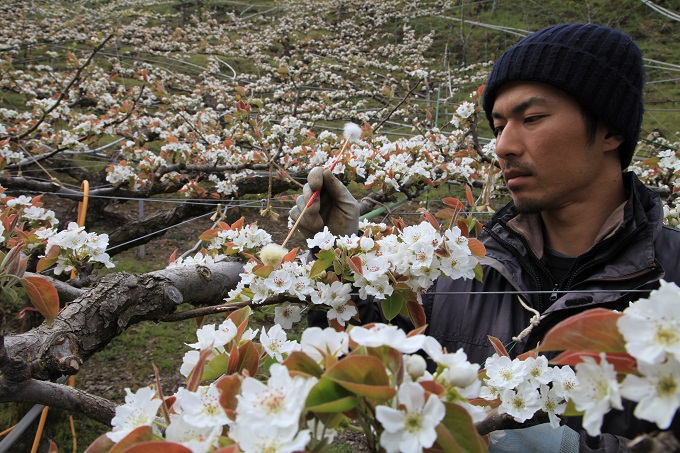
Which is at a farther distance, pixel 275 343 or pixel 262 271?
pixel 262 271

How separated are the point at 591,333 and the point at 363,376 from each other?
0.66 ft

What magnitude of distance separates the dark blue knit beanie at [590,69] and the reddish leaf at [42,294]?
121cm

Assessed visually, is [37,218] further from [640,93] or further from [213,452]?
[640,93]

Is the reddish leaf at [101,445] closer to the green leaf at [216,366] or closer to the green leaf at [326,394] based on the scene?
the green leaf at [216,366]

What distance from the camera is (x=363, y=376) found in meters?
0.44

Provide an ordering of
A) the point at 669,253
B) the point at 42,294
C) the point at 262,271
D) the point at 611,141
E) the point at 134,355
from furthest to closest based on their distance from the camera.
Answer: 1. the point at 134,355
2. the point at 611,141
3. the point at 669,253
4. the point at 262,271
5. the point at 42,294

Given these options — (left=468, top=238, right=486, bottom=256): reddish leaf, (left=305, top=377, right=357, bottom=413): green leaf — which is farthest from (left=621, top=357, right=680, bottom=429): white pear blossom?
(left=468, top=238, right=486, bottom=256): reddish leaf

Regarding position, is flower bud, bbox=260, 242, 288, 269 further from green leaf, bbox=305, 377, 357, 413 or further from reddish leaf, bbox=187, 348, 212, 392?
green leaf, bbox=305, 377, 357, 413

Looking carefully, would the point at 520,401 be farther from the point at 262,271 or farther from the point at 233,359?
the point at 262,271

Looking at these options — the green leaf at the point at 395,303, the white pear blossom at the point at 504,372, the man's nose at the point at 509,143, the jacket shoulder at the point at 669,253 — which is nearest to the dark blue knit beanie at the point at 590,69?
the man's nose at the point at 509,143

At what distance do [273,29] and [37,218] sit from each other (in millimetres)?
12547

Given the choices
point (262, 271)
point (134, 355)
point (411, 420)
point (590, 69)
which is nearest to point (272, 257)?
point (262, 271)

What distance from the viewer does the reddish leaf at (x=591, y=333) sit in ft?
1.36

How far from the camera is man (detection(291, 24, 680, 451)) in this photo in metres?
1.25
